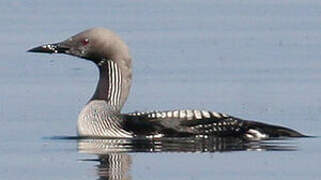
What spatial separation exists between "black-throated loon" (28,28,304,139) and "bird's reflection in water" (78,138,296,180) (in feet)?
0.32

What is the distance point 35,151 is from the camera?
14.5 meters

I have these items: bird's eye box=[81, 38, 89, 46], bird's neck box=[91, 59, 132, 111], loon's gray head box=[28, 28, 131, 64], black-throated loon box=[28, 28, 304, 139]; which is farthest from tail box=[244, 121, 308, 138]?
bird's eye box=[81, 38, 89, 46]

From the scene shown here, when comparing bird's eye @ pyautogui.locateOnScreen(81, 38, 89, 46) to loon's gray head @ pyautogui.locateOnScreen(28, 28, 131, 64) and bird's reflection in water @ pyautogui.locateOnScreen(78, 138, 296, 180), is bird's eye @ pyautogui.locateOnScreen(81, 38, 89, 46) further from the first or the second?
bird's reflection in water @ pyautogui.locateOnScreen(78, 138, 296, 180)

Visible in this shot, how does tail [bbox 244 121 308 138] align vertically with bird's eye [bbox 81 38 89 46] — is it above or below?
below

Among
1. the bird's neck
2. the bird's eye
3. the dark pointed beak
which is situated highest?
the bird's eye

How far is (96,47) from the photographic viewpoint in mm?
15898

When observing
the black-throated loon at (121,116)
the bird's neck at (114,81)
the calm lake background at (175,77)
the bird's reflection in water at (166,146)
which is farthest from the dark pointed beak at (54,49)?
the bird's reflection in water at (166,146)

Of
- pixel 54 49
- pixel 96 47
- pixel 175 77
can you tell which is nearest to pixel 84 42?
pixel 96 47

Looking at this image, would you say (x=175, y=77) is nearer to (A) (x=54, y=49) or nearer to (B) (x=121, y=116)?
(A) (x=54, y=49)

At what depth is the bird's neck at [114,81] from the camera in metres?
15.9

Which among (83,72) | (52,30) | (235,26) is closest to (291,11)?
(235,26)

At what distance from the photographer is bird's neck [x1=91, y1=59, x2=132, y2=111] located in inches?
627

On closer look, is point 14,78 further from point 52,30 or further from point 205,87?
point 52,30

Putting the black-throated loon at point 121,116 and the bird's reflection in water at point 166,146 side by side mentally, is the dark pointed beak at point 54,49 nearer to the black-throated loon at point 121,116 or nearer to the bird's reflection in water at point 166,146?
the black-throated loon at point 121,116
